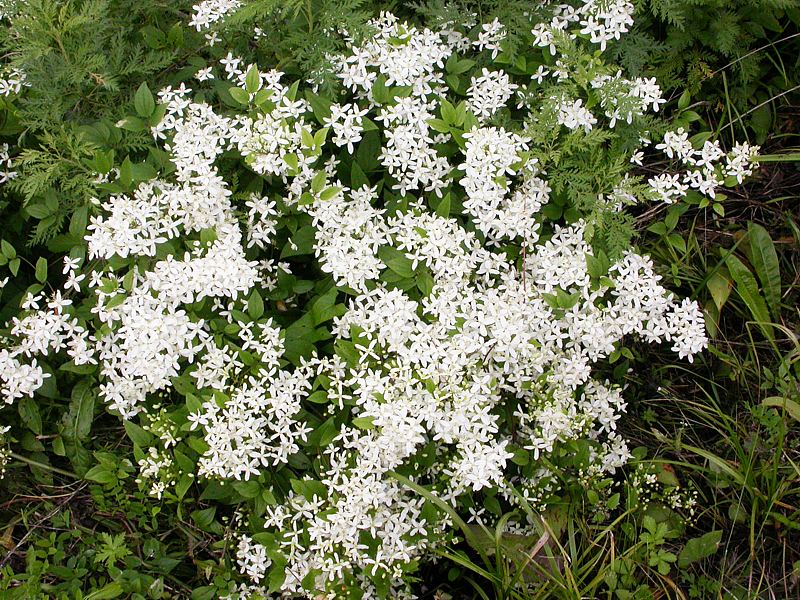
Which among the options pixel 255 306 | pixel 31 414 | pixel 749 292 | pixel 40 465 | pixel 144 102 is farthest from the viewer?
→ pixel 749 292

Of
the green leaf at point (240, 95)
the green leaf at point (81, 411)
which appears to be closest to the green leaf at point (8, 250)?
the green leaf at point (81, 411)

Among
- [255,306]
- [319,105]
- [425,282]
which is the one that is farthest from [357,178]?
[255,306]

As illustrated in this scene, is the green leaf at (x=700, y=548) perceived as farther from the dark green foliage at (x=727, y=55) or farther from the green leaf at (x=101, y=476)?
the green leaf at (x=101, y=476)

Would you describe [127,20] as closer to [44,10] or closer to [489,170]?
[44,10]

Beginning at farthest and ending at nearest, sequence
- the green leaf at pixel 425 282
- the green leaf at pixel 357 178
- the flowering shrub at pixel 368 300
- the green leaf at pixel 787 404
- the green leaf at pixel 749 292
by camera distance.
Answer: the green leaf at pixel 749 292, the green leaf at pixel 787 404, the green leaf at pixel 357 178, the green leaf at pixel 425 282, the flowering shrub at pixel 368 300

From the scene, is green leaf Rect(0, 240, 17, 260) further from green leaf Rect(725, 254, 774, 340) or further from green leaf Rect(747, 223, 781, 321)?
green leaf Rect(747, 223, 781, 321)

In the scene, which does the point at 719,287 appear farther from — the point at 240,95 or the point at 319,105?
the point at 240,95

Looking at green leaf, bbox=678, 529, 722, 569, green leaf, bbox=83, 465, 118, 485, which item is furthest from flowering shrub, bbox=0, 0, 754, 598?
green leaf, bbox=678, 529, 722, 569
